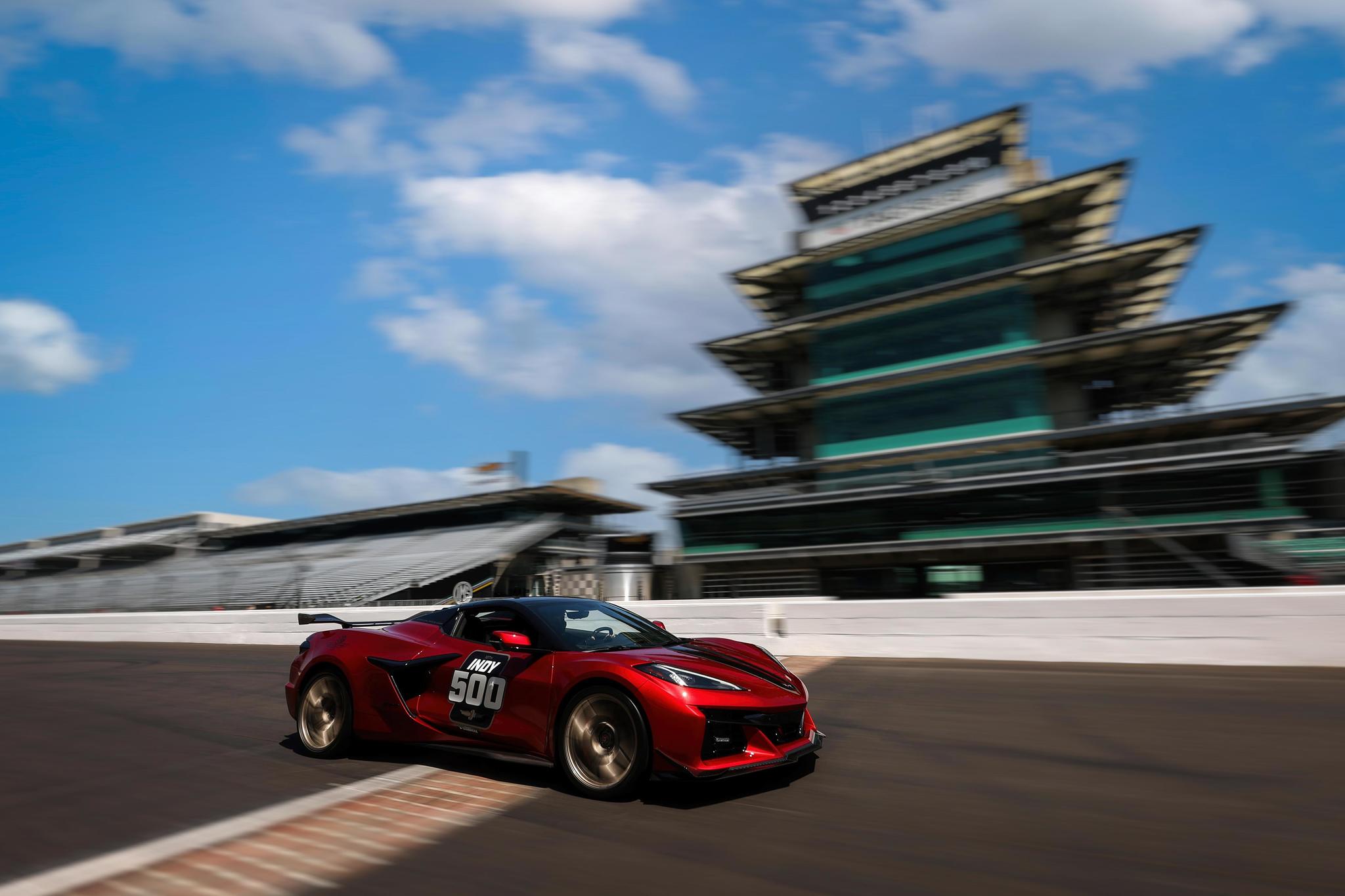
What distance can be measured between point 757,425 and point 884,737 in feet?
115

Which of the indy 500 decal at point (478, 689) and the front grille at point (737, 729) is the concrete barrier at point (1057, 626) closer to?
the front grille at point (737, 729)

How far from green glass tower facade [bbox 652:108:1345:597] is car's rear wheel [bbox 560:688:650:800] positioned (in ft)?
77.2

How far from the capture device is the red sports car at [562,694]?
462cm

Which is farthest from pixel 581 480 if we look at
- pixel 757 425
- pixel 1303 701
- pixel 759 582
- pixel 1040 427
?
pixel 1303 701

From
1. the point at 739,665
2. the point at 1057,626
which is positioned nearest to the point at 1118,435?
the point at 1057,626

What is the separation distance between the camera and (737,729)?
4668 millimetres

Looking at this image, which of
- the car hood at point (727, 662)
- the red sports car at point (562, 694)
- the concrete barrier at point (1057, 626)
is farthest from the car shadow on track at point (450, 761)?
A: the concrete barrier at point (1057, 626)

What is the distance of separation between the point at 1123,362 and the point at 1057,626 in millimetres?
24428

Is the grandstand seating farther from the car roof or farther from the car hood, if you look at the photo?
the car hood

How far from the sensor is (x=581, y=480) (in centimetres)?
4519

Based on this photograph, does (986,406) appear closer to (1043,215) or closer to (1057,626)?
(1043,215)

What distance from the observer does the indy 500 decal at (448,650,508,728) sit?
5336 mm

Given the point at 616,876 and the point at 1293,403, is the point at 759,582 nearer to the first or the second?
the point at 616,876

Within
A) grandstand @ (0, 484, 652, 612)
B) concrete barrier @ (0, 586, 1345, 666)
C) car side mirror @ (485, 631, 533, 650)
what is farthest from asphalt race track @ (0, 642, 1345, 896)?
grandstand @ (0, 484, 652, 612)
